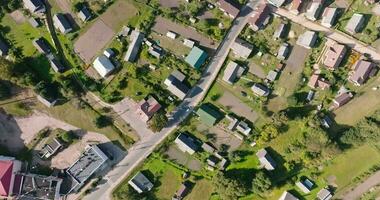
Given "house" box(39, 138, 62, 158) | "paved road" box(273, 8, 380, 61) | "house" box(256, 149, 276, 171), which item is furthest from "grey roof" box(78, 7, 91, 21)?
"house" box(256, 149, 276, 171)

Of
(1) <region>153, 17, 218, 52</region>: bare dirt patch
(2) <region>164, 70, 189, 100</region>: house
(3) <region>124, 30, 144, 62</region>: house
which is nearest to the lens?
(2) <region>164, 70, 189, 100</region>: house

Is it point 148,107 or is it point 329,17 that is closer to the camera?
point 329,17

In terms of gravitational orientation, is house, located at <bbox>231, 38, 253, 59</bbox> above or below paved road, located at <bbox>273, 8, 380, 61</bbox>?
below

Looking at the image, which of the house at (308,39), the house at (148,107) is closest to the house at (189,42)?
the house at (148,107)

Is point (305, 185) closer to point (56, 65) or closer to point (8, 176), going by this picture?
point (56, 65)

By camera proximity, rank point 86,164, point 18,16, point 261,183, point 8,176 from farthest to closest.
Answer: point 18,16 → point 86,164 → point 261,183 → point 8,176

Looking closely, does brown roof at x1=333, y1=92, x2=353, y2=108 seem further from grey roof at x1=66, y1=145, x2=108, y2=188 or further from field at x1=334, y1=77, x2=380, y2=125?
grey roof at x1=66, y1=145, x2=108, y2=188

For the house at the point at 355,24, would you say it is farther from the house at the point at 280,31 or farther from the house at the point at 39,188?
the house at the point at 39,188

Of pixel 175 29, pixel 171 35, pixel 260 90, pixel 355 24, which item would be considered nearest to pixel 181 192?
pixel 260 90

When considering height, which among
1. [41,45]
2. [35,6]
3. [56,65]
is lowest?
[56,65]
